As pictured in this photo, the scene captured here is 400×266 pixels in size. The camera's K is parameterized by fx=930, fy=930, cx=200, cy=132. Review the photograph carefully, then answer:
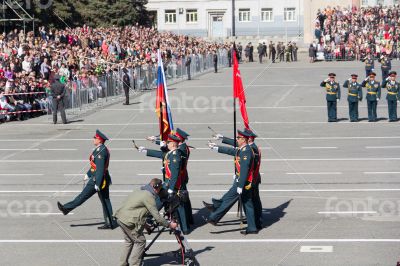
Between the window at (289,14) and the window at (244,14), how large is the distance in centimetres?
396

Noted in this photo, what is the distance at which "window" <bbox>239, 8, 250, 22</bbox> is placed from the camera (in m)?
93.2

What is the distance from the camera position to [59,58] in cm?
4091

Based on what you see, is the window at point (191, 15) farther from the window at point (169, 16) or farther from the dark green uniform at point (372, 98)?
the dark green uniform at point (372, 98)

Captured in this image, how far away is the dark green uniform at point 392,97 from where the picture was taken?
109ft

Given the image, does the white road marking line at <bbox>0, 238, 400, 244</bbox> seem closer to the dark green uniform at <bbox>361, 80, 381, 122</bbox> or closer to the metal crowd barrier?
the dark green uniform at <bbox>361, 80, 381, 122</bbox>

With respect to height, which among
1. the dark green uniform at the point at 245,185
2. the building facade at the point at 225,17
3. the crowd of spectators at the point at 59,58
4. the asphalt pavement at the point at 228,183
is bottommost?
the asphalt pavement at the point at 228,183

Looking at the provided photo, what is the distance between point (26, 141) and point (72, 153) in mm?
3269

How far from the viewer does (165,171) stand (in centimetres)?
1748

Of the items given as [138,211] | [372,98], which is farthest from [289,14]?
[138,211]

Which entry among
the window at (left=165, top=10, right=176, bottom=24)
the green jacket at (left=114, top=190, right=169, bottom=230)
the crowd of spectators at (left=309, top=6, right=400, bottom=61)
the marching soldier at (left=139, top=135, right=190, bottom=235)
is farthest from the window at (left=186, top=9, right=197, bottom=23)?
the green jacket at (left=114, top=190, right=169, bottom=230)

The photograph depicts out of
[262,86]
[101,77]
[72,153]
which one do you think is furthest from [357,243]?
[262,86]

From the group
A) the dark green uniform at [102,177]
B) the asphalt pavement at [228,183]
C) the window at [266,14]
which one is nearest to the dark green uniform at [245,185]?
the asphalt pavement at [228,183]

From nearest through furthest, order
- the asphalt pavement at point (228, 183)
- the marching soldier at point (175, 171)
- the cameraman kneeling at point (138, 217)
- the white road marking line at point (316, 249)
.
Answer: the cameraman kneeling at point (138, 217)
the white road marking line at point (316, 249)
the asphalt pavement at point (228, 183)
the marching soldier at point (175, 171)

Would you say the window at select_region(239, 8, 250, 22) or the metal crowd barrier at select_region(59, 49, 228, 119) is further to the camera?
the window at select_region(239, 8, 250, 22)
